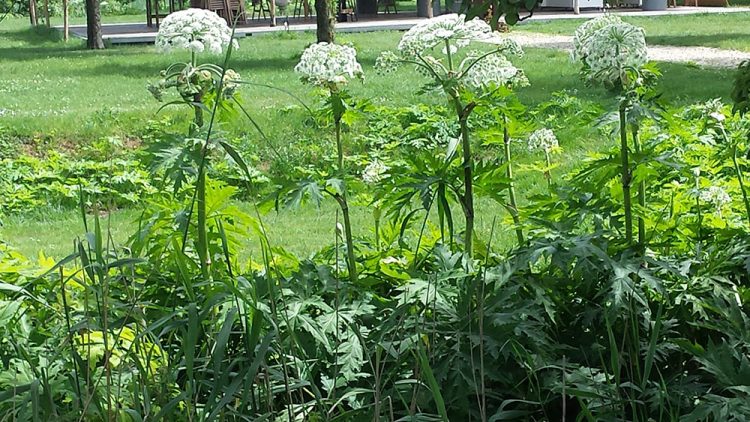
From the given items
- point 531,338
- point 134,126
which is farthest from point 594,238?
point 134,126

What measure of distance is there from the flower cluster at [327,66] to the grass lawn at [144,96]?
522 millimetres

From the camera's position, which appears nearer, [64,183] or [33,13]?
[64,183]

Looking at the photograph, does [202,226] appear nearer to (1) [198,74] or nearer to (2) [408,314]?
(1) [198,74]

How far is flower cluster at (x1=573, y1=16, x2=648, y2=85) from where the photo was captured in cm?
347

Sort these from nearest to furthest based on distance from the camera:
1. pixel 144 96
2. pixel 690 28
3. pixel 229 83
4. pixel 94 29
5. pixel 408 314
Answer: pixel 229 83 → pixel 408 314 → pixel 144 96 → pixel 690 28 → pixel 94 29

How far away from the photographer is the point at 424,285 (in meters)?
3.12

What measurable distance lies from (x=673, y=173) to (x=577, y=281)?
0.91 m

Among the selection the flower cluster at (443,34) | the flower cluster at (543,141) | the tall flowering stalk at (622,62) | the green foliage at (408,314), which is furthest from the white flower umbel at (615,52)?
the flower cluster at (543,141)

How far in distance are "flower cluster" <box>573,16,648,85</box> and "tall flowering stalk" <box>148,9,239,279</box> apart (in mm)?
1157

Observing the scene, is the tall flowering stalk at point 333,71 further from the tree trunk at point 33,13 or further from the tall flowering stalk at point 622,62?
the tree trunk at point 33,13

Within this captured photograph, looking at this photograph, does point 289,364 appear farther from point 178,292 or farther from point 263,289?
point 178,292

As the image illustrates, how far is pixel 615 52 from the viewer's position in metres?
3.47

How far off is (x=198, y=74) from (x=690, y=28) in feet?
71.7

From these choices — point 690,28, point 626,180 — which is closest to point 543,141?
point 626,180
